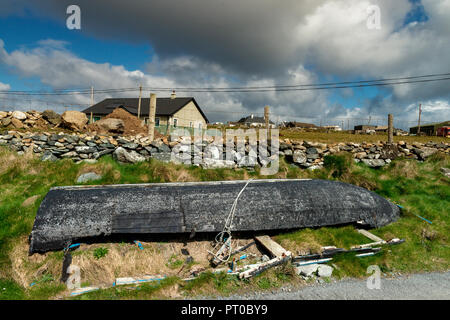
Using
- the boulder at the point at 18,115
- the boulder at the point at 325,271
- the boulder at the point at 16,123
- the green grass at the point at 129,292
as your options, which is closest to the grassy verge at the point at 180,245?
the green grass at the point at 129,292

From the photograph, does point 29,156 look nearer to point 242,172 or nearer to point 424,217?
point 242,172

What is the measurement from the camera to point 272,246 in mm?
6258

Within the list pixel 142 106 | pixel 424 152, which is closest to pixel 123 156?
pixel 424 152

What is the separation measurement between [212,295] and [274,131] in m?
10.1

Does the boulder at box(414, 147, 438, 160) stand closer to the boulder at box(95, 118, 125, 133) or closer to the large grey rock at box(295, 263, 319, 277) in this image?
the large grey rock at box(295, 263, 319, 277)

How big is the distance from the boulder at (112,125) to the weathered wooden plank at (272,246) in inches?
445

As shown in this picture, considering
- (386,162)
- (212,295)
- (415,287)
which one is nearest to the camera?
(212,295)

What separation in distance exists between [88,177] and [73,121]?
663 cm

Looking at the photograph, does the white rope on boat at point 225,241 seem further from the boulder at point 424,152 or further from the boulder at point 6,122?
the boulder at point 6,122

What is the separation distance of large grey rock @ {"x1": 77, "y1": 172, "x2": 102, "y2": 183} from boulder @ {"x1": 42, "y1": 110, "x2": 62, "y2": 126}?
7572 mm

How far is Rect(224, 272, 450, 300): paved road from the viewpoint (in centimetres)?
498

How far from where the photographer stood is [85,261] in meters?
5.58

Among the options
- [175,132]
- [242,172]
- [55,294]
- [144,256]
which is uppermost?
[175,132]
